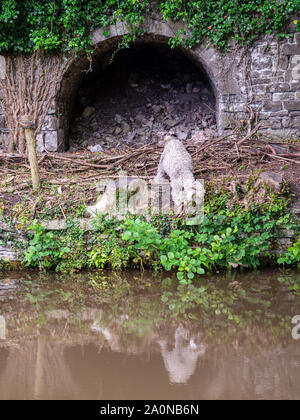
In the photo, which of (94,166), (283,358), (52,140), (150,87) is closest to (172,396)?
(283,358)

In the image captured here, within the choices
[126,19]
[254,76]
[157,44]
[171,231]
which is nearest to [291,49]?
[254,76]

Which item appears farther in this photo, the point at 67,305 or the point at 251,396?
the point at 67,305

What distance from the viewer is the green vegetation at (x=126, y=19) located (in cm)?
668

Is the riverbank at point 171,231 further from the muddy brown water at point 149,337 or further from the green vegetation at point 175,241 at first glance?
the muddy brown water at point 149,337

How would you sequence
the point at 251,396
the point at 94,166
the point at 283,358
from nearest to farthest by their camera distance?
the point at 251,396 → the point at 283,358 → the point at 94,166

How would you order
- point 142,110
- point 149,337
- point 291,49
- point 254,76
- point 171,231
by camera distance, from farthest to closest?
point 142,110, point 254,76, point 291,49, point 171,231, point 149,337

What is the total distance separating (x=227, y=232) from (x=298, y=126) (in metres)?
3.85

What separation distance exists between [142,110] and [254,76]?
269cm

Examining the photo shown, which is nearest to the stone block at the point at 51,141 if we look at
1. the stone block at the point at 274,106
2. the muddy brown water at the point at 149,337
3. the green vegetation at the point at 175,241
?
the green vegetation at the point at 175,241

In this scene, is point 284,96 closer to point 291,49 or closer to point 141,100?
point 291,49

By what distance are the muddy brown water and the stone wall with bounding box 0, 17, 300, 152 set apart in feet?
12.3

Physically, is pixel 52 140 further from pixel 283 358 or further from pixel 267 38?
pixel 283 358

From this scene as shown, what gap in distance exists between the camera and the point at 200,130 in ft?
26.7

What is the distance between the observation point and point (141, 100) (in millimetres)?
8805
